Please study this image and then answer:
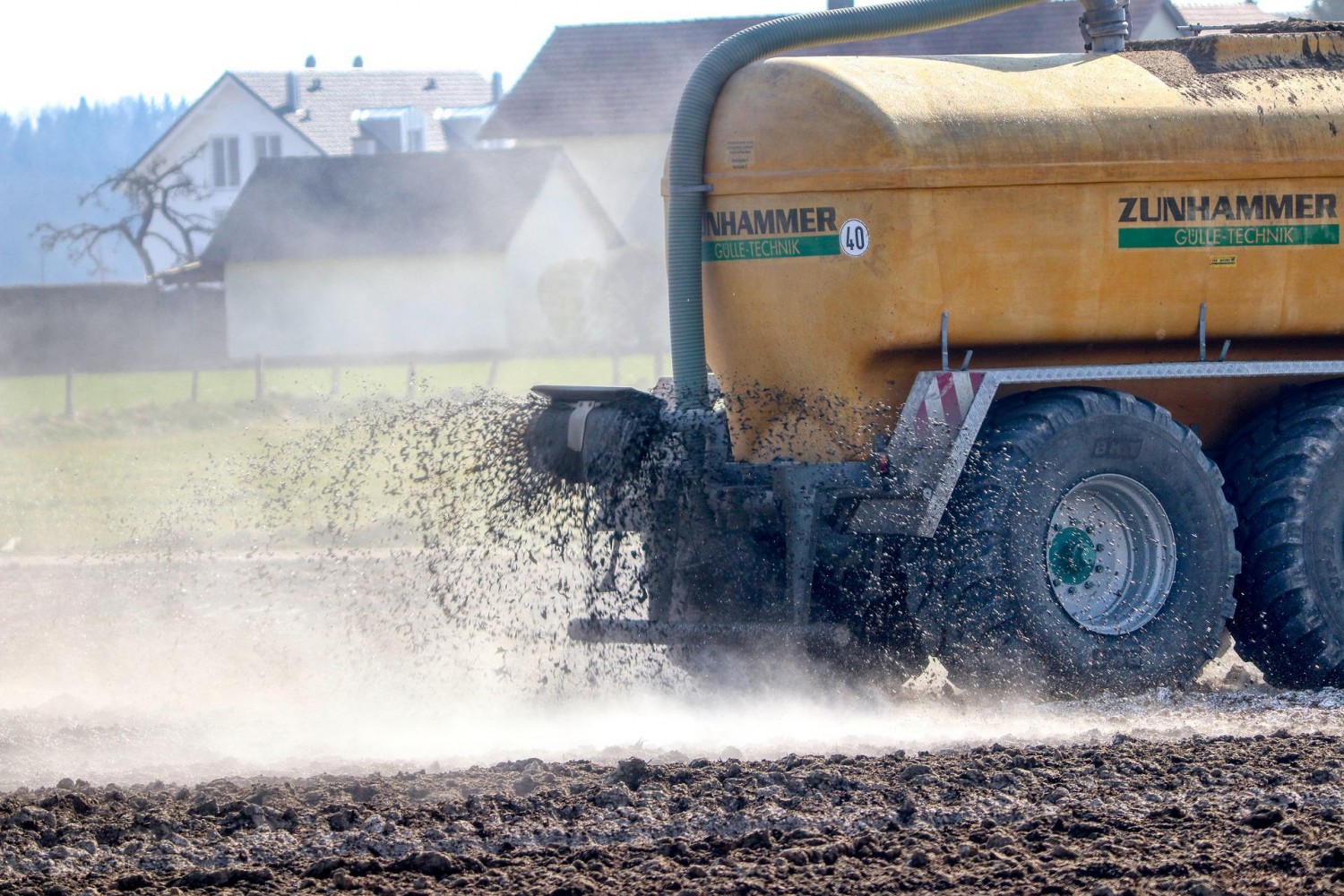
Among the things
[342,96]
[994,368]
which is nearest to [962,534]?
[994,368]

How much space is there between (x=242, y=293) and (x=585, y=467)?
3683cm

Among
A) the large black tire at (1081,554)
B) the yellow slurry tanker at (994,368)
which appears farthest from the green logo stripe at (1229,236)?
the large black tire at (1081,554)

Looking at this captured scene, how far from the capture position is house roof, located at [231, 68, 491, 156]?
61938mm

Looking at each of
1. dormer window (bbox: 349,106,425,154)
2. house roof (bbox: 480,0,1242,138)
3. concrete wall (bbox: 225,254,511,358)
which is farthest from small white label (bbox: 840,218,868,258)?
dormer window (bbox: 349,106,425,154)

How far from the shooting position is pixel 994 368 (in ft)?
22.9

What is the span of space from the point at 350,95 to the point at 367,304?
27445 mm

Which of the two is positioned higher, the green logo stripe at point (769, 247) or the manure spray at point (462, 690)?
the green logo stripe at point (769, 247)

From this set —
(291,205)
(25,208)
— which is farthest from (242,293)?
(25,208)

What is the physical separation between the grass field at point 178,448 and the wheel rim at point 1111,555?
3.35m

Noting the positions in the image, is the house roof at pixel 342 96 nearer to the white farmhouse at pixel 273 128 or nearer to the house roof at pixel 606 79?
the white farmhouse at pixel 273 128

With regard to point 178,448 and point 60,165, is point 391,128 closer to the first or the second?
point 178,448

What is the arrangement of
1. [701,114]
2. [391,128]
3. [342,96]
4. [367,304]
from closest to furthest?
1. [701,114]
2. [367,304]
3. [391,128]
4. [342,96]

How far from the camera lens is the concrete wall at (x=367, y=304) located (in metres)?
40.5

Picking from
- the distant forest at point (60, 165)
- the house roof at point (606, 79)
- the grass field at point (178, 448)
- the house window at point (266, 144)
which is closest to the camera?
the grass field at point (178, 448)
